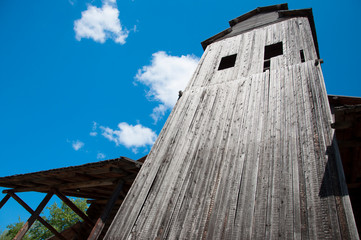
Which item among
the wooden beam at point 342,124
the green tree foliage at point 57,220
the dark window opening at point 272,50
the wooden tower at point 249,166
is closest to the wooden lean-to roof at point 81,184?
the wooden tower at point 249,166

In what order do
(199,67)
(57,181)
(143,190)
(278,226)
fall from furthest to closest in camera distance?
(199,67) → (57,181) → (143,190) → (278,226)

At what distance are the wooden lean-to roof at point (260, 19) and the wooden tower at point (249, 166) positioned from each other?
2885mm

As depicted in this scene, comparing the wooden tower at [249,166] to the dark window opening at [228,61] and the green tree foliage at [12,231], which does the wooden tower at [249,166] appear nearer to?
the dark window opening at [228,61]

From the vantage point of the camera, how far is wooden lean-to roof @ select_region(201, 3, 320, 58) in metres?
8.86

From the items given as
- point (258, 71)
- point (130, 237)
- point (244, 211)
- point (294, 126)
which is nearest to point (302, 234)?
point (244, 211)

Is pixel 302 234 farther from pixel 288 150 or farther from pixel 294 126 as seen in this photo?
pixel 294 126

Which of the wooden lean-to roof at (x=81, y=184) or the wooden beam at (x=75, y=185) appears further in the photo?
the wooden beam at (x=75, y=185)

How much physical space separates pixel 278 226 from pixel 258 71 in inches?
182

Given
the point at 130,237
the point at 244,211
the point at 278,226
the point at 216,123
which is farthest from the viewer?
the point at 216,123

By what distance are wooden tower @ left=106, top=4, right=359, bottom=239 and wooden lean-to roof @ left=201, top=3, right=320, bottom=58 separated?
9.46 ft

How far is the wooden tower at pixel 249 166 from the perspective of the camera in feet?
9.67

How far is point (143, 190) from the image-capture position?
14.4 feet

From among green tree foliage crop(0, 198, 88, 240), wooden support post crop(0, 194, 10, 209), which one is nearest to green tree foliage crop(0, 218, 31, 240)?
green tree foliage crop(0, 198, 88, 240)

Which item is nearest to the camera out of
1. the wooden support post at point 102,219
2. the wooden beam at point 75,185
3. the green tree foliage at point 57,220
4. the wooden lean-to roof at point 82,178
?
the wooden support post at point 102,219
